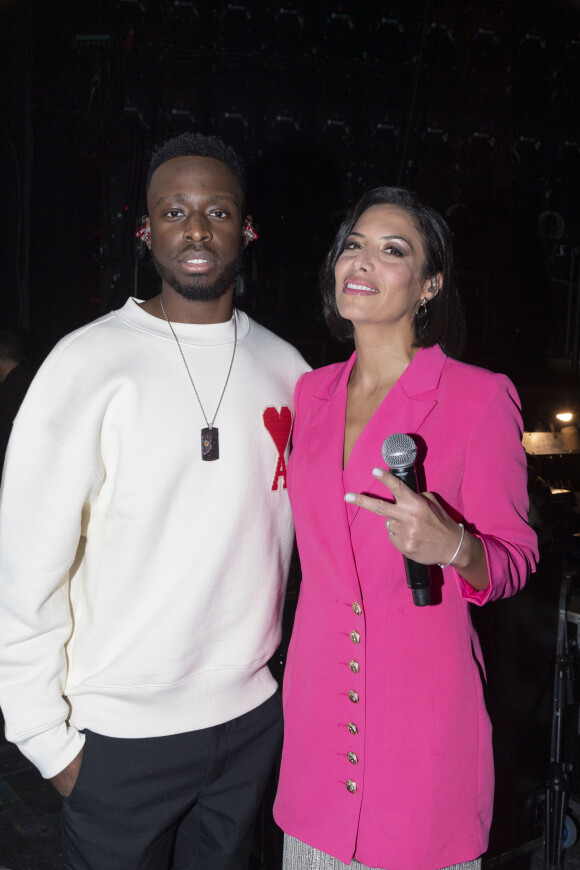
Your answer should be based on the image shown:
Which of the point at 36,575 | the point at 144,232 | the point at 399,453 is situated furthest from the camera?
the point at 144,232

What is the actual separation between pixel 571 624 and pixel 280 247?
4624mm

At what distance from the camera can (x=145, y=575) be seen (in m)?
1.55

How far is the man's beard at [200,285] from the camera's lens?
1684 millimetres

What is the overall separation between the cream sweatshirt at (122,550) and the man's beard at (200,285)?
0.14 meters

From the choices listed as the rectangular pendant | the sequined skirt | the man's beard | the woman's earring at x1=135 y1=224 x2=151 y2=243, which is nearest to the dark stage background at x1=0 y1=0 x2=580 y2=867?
the woman's earring at x1=135 y1=224 x2=151 y2=243

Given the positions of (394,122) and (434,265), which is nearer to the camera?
(434,265)

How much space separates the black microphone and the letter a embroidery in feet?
1.75

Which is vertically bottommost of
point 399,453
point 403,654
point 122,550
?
point 403,654

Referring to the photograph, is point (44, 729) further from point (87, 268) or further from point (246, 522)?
point (87, 268)

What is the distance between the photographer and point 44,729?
1.51 metres

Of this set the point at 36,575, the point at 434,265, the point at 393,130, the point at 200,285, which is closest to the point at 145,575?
the point at 36,575

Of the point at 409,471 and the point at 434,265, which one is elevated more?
the point at 434,265

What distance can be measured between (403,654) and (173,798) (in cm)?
66

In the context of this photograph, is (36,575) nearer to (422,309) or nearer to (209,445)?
(209,445)
